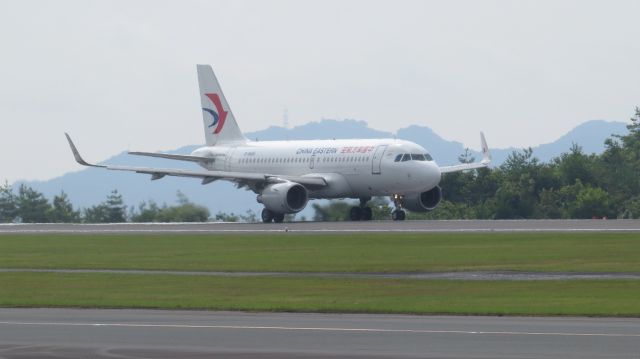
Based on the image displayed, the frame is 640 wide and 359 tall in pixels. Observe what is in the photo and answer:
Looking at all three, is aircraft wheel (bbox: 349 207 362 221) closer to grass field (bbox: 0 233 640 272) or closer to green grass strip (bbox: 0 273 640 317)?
grass field (bbox: 0 233 640 272)

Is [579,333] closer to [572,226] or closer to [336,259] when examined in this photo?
[336,259]

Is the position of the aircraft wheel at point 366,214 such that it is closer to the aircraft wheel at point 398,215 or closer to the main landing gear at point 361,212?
the main landing gear at point 361,212

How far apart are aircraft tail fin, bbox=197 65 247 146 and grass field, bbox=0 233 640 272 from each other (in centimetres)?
2507

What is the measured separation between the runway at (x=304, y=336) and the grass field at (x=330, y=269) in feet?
6.75

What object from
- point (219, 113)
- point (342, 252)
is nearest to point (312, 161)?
point (219, 113)

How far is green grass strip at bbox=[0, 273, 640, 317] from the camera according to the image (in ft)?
97.5

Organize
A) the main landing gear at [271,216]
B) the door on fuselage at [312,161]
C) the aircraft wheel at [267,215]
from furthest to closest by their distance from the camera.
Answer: the door on fuselage at [312,161], the aircraft wheel at [267,215], the main landing gear at [271,216]

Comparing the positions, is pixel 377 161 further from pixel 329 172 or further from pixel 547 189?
pixel 547 189

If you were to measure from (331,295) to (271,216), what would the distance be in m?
42.1

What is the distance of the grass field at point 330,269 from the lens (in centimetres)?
3105

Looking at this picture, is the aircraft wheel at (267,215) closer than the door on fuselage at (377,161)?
No

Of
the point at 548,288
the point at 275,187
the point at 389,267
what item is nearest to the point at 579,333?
the point at 548,288

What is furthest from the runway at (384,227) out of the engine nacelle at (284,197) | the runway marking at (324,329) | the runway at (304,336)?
the runway marking at (324,329)

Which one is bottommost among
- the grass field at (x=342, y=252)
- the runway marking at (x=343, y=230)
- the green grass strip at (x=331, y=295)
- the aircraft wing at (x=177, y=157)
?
the green grass strip at (x=331, y=295)
